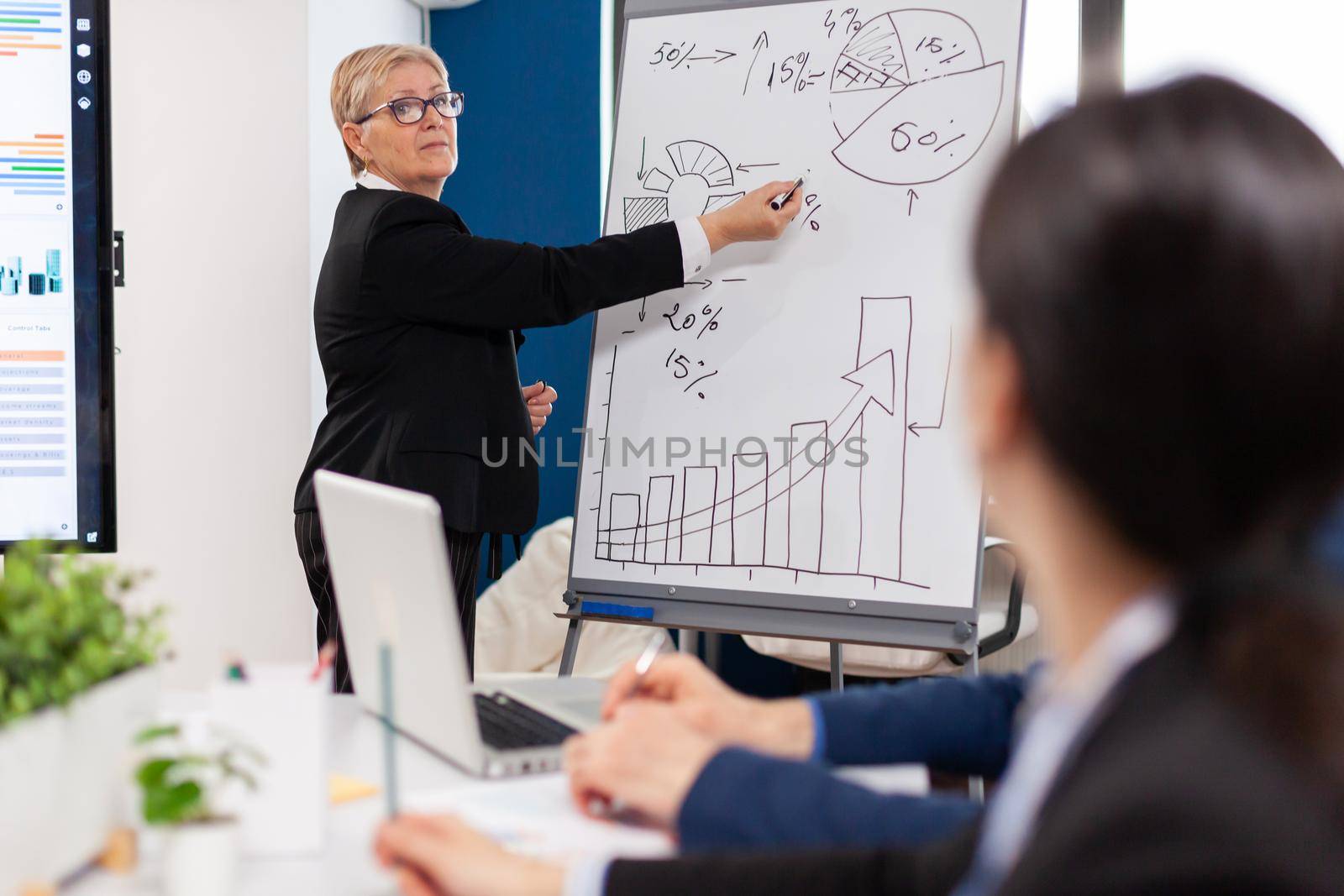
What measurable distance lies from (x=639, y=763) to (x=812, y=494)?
1.09 metres

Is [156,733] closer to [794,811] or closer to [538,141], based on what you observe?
[794,811]

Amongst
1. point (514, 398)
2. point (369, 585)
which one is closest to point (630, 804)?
point (369, 585)

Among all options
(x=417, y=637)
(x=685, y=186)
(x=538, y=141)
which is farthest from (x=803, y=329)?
(x=538, y=141)

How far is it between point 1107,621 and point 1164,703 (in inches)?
3.0

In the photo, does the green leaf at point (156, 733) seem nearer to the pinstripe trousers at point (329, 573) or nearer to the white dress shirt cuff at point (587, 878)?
the white dress shirt cuff at point (587, 878)

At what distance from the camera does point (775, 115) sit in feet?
6.98

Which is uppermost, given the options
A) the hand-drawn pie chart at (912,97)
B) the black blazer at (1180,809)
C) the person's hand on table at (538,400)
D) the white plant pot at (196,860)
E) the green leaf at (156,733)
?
the hand-drawn pie chart at (912,97)

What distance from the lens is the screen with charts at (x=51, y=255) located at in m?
1.95

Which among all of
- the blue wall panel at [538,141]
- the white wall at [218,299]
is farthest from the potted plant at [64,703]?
the blue wall panel at [538,141]

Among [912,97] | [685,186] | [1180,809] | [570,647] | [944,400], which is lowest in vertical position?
[570,647]

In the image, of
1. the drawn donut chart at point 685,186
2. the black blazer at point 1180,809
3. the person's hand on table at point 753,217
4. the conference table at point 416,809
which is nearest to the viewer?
the black blazer at point 1180,809

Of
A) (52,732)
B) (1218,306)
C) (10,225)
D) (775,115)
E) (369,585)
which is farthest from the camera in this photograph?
(775,115)

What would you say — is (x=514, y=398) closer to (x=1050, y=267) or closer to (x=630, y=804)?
(x=630, y=804)

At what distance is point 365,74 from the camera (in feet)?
7.47
